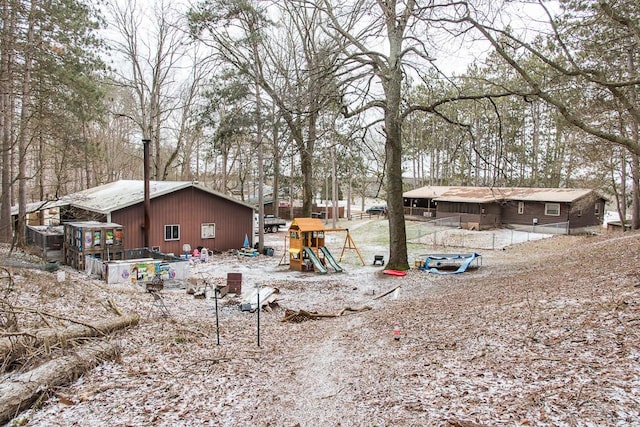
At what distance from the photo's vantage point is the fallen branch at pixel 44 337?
6328mm

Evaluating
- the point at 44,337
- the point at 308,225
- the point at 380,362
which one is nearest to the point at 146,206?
the point at 308,225

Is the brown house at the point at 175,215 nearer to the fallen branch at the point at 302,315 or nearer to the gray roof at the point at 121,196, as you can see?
the gray roof at the point at 121,196

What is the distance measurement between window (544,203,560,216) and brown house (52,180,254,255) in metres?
23.9

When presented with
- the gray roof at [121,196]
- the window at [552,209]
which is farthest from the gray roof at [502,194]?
the gray roof at [121,196]

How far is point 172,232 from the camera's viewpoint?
941 inches

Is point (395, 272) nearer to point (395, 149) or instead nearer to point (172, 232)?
point (395, 149)

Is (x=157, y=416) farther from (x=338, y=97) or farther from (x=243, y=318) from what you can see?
(x=338, y=97)

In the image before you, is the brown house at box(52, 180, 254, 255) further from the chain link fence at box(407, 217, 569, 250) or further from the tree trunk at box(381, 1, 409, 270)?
the chain link fence at box(407, 217, 569, 250)

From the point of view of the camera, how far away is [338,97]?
625 inches

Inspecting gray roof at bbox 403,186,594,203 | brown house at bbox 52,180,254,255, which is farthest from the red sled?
gray roof at bbox 403,186,594,203

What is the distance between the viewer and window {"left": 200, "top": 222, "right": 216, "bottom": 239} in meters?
25.1

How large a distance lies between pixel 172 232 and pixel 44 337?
1758 cm

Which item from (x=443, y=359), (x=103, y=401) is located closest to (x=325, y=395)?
(x=443, y=359)

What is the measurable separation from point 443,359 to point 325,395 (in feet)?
6.41
